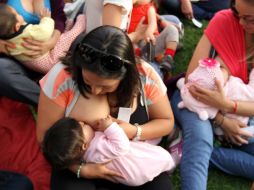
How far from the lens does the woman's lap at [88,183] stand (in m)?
1.91

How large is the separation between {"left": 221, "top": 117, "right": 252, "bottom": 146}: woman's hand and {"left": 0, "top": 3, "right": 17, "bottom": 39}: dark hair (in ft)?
4.53

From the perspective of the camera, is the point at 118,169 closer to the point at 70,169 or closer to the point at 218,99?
the point at 70,169

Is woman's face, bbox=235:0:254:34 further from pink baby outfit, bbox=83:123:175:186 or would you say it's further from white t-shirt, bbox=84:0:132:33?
pink baby outfit, bbox=83:123:175:186

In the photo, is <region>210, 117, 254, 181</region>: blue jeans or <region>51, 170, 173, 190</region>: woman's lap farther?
<region>210, 117, 254, 181</region>: blue jeans

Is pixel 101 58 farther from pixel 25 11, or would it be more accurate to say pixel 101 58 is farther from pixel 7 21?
pixel 25 11

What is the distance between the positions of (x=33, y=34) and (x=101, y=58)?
1.00 meters

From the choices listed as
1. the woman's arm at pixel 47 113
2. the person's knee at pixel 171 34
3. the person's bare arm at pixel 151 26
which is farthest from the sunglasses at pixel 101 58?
the person's knee at pixel 171 34

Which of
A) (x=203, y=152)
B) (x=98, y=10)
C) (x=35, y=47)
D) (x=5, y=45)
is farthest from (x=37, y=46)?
(x=203, y=152)

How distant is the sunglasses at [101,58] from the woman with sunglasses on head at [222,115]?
0.74m

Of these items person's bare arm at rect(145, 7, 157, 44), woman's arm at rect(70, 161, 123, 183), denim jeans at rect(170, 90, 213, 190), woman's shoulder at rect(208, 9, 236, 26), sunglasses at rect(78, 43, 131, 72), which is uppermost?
sunglasses at rect(78, 43, 131, 72)

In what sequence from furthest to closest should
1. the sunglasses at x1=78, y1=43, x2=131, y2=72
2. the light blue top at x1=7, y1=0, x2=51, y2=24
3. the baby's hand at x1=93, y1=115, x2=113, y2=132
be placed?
1. the light blue top at x1=7, y1=0, x2=51, y2=24
2. the baby's hand at x1=93, y1=115, x2=113, y2=132
3. the sunglasses at x1=78, y1=43, x2=131, y2=72

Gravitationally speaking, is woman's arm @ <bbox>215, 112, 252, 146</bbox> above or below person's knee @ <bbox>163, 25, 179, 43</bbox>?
below

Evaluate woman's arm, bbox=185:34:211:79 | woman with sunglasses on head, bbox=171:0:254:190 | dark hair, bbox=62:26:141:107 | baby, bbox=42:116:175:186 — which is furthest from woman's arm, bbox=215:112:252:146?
dark hair, bbox=62:26:141:107

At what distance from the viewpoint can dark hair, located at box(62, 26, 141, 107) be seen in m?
1.70
